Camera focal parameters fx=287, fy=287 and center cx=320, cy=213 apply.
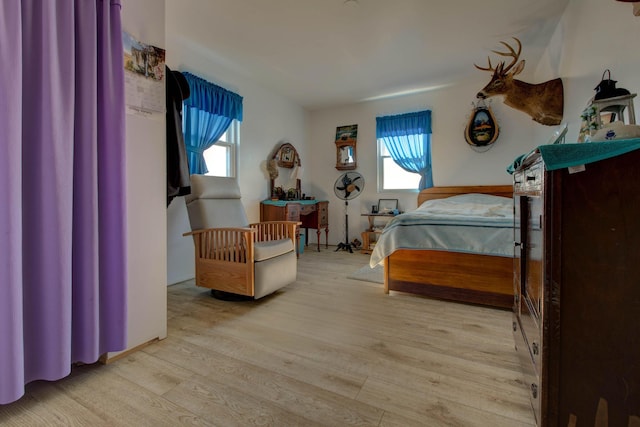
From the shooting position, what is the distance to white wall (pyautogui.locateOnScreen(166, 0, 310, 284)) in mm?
2857

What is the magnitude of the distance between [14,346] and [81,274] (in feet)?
1.04

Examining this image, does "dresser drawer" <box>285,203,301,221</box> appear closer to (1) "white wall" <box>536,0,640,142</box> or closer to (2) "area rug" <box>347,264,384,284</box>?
(2) "area rug" <box>347,264,384,284</box>

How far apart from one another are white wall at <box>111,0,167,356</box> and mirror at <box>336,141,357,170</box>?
3.53m

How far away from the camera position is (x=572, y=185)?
815 millimetres

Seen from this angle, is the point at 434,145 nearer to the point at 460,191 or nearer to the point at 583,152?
the point at 460,191

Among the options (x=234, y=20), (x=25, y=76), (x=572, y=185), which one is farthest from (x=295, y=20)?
(x=572, y=185)

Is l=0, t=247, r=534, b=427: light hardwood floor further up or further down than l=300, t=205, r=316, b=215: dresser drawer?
further down

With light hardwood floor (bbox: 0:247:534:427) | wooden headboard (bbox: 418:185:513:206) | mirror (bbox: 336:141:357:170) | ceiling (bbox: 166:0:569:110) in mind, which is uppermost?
ceiling (bbox: 166:0:569:110)

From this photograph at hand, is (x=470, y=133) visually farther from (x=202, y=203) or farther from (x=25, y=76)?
(x=25, y=76)

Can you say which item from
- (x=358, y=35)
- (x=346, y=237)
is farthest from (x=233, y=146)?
(x=346, y=237)

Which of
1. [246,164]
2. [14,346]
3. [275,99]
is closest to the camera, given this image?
[14,346]

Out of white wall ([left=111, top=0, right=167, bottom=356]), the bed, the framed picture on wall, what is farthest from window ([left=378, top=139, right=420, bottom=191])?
white wall ([left=111, top=0, right=167, bottom=356])

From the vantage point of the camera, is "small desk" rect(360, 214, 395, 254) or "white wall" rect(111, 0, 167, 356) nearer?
"white wall" rect(111, 0, 167, 356)

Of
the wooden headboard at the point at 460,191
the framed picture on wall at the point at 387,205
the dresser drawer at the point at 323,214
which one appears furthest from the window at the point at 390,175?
the dresser drawer at the point at 323,214
